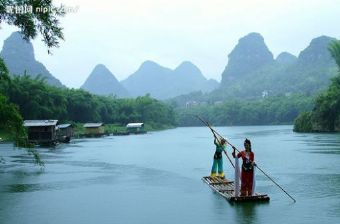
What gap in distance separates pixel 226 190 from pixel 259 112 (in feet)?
472

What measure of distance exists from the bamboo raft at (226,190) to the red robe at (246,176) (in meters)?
0.34

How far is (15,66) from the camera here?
19850cm

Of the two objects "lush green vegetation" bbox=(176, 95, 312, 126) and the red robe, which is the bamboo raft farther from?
"lush green vegetation" bbox=(176, 95, 312, 126)

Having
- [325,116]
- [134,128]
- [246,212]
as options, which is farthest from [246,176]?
[134,128]

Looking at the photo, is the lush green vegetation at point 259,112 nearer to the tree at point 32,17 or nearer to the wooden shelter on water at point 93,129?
the wooden shelter on water at point 93,129

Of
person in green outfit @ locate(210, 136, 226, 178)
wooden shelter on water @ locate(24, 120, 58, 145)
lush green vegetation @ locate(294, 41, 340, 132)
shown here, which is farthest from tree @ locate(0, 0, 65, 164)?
lush green vegetation @ locate(294, 41, 340, 132)

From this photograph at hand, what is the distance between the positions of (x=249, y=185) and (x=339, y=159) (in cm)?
1798

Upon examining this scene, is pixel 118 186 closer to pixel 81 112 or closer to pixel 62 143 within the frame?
pixel 62 143

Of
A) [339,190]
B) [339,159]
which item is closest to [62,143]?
[339,159]

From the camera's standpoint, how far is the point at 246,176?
15523 millimetres

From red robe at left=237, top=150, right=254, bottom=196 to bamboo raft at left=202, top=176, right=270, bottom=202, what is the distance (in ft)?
1.12

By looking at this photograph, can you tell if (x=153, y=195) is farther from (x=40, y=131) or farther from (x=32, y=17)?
(x=40, y=131)

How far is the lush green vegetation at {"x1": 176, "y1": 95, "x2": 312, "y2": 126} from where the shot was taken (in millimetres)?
147250

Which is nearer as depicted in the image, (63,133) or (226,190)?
(226,190)
